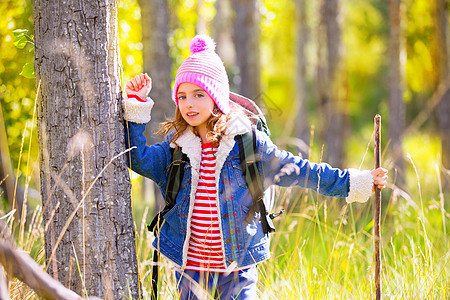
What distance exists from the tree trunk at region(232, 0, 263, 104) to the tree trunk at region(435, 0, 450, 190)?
277 centimetres

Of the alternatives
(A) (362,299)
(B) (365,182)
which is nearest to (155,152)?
(B) (365,182)

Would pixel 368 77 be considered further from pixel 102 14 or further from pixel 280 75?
pixel 102 14

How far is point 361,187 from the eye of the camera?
219 centimetres

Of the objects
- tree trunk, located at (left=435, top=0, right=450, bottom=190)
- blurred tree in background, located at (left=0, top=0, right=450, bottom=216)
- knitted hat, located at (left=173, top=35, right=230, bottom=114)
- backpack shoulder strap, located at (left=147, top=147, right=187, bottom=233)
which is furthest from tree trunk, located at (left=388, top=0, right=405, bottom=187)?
backpack shoulder strap, located at (left=147, top=147, right=187, bottom=233)

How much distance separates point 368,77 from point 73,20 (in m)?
24.4

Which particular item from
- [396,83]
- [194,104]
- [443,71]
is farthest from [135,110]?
[443,71]

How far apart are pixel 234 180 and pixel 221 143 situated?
192 millimetres

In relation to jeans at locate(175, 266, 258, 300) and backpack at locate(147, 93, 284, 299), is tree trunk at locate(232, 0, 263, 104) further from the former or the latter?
jeans at locate(175, 266, 258, 300)

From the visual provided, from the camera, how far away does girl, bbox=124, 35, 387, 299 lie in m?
2.19

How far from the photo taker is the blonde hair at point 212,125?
2.22 m

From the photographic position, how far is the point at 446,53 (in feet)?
22.8

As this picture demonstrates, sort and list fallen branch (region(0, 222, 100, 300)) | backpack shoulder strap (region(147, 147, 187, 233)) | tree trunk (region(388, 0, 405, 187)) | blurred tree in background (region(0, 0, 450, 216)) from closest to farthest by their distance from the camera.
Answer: fallen branch (region(0, 222, 100, 300)) < backpack shoulder strap (region(147, 147, 187, 233)) < blurred tree in background (region(0, 0, 450, 216)) < tree trunk (region(388, 0, 405, 187))

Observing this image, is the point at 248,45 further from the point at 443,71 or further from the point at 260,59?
the point at 443,71

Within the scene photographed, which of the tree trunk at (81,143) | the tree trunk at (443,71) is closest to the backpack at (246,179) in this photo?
the tree trunk at (81,143)
